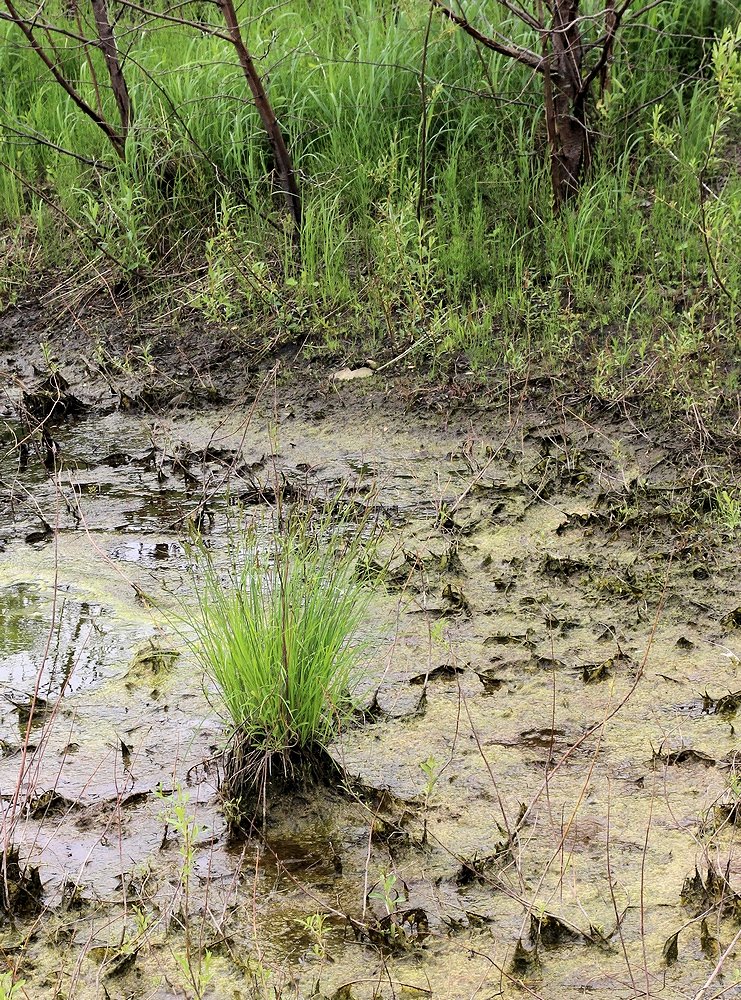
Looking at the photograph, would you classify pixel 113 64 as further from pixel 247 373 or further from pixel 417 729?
pixel 417 729

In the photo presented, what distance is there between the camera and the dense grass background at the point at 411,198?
423 centimetres

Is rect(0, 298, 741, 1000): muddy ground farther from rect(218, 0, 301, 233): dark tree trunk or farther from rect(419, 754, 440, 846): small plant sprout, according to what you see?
rect(218, 0, 301, 233): dark tree trunk

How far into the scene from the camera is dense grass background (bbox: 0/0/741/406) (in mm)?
4230

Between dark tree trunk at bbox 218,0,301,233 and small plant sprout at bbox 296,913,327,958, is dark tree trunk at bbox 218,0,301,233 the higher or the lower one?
the higher one

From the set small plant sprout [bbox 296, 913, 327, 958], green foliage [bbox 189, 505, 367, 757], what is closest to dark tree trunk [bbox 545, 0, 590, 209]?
green foliage [bbox 189, 505, 367, 757]

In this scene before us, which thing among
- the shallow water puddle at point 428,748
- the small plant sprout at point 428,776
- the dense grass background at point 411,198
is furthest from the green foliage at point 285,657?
the dense grass background at point 411,198

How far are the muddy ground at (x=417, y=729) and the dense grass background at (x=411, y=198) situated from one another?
425mm

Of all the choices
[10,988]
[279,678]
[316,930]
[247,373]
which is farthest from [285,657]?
[247,373]

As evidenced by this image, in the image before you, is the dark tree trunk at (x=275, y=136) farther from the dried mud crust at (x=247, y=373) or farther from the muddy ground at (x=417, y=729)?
the muddy ground at (x=417, y=729)

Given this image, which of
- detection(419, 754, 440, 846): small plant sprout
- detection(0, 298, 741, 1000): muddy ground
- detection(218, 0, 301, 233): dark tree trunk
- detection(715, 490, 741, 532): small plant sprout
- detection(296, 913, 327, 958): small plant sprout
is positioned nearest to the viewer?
detection(296, 913, 327, 958): small plant sprout

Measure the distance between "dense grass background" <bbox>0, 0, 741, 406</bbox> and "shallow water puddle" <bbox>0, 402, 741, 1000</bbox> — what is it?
1.98 ft

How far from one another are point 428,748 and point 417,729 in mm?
78

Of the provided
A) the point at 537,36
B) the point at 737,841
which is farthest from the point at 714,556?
the point at 537,36

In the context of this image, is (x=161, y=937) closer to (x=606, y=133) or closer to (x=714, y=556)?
(x=714, y=556)
